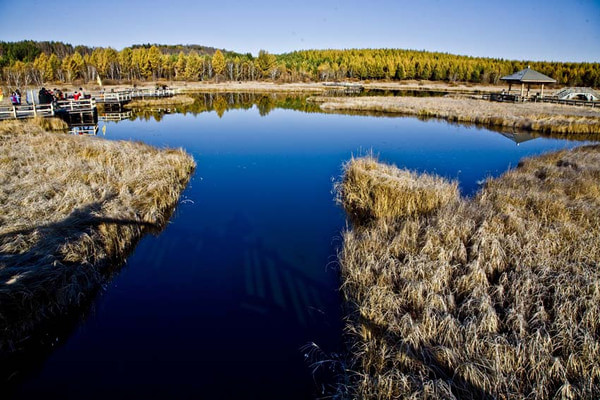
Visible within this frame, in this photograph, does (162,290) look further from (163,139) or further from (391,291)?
(163,139)

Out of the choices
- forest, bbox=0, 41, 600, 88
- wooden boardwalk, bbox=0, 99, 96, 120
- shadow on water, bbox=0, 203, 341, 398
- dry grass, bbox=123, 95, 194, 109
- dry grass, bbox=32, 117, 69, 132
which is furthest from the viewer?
forest, bbox=0, 41, 600, 88

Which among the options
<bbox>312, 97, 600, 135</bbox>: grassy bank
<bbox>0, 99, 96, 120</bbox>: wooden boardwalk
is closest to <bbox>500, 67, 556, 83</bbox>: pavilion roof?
<bbox>312, 97, 600, 135</bbox>: grassy bank

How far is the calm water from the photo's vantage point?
4.71 meters

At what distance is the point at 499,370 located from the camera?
4.00 metres

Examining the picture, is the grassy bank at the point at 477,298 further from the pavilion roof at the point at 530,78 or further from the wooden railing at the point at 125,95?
the wooden railing at the point at 125,95

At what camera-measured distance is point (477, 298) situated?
16.9 ft

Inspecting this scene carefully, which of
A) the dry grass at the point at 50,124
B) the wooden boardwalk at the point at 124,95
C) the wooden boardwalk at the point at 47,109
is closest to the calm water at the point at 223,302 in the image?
the dry grass at the point at 50,124

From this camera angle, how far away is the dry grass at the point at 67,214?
17.6 ft

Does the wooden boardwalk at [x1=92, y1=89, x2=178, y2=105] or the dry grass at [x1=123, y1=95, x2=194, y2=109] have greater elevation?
the wooden boardwalk at [x1=92, y1=89, x2=178, y2=105]

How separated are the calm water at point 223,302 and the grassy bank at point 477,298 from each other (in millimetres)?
829

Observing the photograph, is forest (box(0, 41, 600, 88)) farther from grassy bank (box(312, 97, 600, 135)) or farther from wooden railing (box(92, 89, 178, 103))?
grassy bank (box(312, 97, 600, 135))

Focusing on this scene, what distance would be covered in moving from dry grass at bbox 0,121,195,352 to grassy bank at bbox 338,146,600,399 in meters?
A: 4.60

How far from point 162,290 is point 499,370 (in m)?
5.45

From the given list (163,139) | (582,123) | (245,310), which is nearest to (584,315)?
(245,310)
